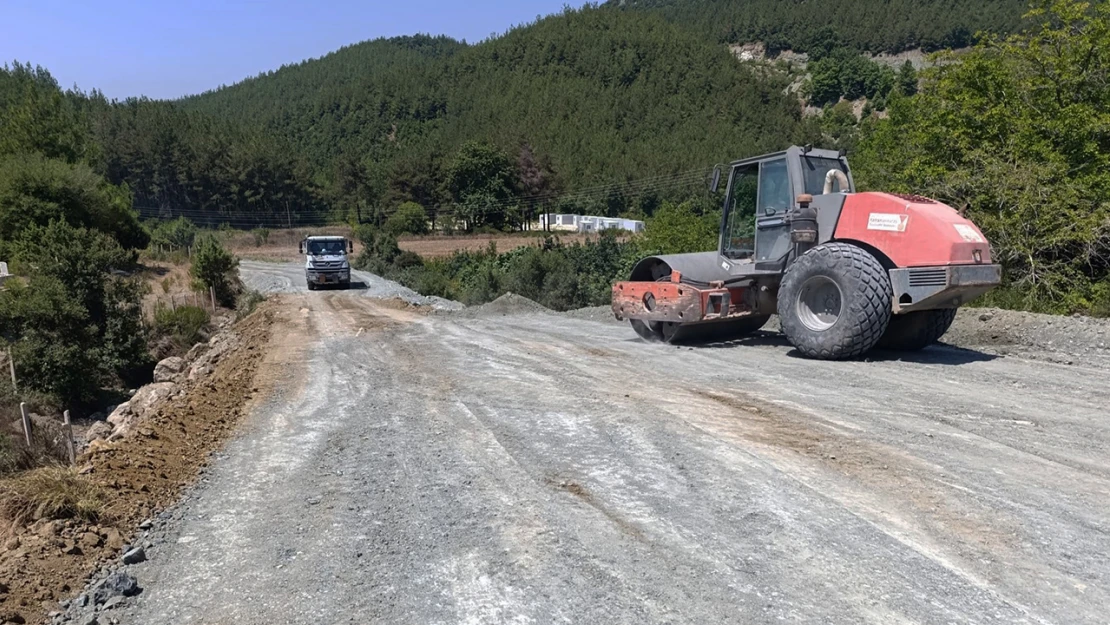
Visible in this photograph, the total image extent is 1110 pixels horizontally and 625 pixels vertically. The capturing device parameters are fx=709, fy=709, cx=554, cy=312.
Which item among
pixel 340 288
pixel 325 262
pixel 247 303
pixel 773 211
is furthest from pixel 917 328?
pixel 340 288

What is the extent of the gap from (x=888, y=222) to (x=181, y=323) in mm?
23651

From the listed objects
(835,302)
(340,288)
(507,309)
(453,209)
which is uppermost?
(453,209)

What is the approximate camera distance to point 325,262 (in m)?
32.2

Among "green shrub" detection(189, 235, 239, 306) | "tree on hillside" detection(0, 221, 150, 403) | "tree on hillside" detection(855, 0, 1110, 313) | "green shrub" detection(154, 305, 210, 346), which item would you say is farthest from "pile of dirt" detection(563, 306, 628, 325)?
"green shrub" detection(189, 235, 239, 306)

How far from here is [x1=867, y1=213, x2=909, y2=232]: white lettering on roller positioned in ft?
28.3

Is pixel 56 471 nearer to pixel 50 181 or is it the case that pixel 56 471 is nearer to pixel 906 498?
pixel 906 498

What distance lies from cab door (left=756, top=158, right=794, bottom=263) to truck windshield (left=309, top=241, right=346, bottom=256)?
84.6ft

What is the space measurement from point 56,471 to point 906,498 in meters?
5.76

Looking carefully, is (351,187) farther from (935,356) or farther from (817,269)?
(935,356)

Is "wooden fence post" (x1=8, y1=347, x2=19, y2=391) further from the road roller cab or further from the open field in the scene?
the open field

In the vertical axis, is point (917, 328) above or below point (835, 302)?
below

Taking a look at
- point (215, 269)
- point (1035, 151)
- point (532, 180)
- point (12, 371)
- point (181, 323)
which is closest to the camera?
point (1035, 151)

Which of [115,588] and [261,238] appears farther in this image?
[261,238]

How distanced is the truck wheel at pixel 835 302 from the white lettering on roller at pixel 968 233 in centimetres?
93
